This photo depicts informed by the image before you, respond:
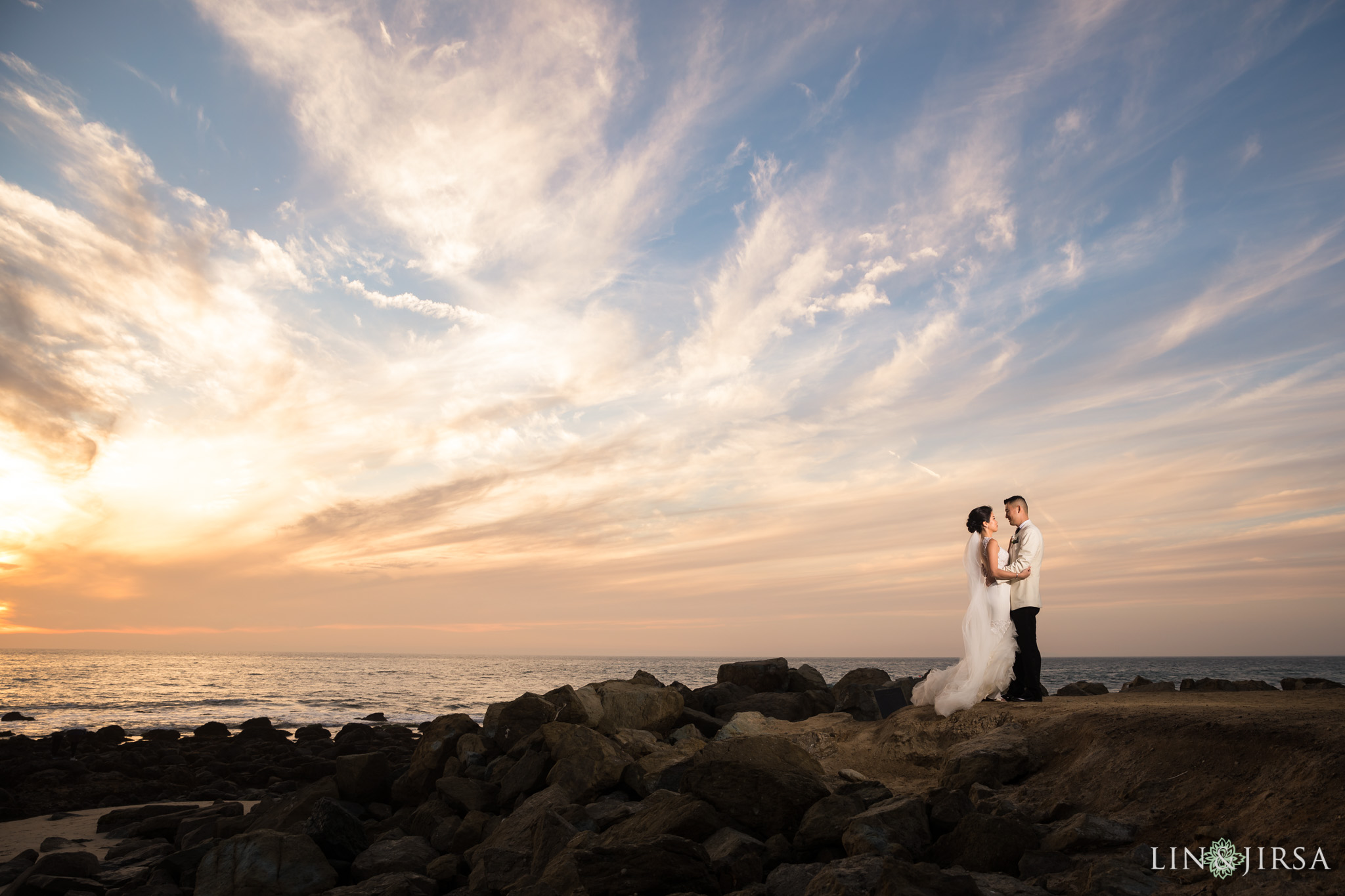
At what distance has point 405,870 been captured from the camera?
7.91 metres

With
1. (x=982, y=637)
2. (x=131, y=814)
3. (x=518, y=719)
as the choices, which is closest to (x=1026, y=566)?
(x=982, y=637)

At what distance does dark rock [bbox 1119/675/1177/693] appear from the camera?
13630 mm

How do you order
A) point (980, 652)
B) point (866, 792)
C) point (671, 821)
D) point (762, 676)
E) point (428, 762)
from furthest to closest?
1. point (762, 676)
2. point (428, 762)
3. point (980, 652)
4. point (866, 792)
5. point (671, 821)

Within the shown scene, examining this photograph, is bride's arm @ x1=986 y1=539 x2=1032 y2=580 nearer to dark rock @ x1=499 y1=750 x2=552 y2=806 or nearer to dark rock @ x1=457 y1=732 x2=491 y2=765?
dark rock @ x1=499 y1=750 x2=552 y2=806

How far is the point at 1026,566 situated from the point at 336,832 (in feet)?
30.0

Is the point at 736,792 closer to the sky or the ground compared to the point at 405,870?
closer to the sky

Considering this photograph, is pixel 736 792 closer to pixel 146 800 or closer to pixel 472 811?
pixel 472 811

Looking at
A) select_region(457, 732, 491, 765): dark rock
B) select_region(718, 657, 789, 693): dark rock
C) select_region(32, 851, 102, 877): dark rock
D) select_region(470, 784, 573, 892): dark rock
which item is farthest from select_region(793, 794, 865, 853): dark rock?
select_region(32, 851, 102, 877): dark rock

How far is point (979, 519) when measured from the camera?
391 inches

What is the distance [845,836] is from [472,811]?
5.46 m

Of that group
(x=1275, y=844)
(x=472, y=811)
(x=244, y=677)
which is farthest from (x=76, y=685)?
(x=1275, y=844)

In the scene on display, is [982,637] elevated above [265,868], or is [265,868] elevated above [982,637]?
[982,637]

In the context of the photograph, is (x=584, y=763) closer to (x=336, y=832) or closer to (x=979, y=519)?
(x=336, y=832)

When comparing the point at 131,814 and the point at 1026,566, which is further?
the point at 131,814
